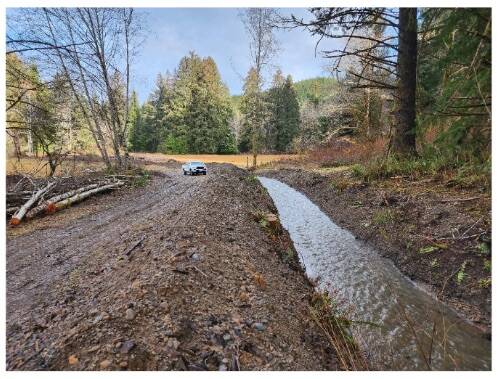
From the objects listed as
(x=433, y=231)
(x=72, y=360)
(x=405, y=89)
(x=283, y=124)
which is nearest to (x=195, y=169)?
(x=405, y=89)

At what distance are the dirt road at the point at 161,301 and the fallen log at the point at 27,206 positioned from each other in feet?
4.05

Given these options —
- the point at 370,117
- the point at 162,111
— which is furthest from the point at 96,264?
the point at 162,111

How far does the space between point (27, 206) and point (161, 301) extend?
18.6 ft

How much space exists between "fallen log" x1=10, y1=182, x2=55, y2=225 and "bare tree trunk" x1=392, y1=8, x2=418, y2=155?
8625 mm

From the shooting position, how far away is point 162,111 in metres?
37.2

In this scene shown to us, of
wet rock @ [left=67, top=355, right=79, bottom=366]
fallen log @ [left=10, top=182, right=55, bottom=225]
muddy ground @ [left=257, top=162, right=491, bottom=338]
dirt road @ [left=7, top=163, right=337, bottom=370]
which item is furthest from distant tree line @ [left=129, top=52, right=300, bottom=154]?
wet rock @ [left=67, top=355, right=79, bottom=366]

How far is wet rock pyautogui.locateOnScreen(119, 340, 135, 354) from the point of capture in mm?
2457

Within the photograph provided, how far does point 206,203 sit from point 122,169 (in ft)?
25.9

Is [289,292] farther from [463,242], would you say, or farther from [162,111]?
[162,111]

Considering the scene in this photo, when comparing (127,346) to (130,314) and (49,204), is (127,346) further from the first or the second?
(49,204)

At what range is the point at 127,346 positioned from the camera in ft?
8.20

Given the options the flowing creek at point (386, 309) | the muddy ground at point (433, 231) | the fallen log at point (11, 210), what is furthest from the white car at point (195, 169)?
the flowing creek at point (386, 309)

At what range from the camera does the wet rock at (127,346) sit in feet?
8.06

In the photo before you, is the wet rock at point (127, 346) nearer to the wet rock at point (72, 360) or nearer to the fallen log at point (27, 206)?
the wet rock at point (72, 360)
